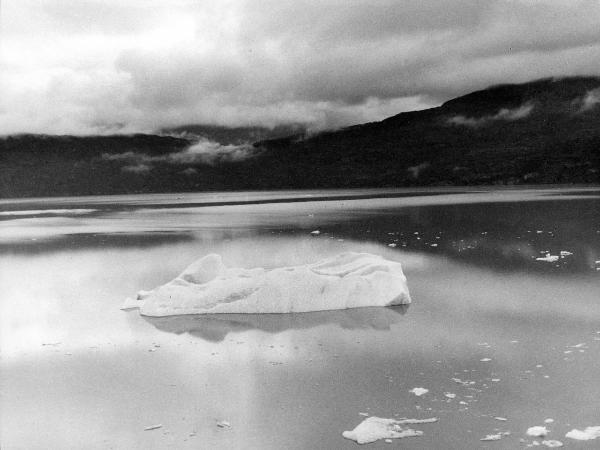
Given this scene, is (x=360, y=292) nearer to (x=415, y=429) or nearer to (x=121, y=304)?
(x=121, y=304)

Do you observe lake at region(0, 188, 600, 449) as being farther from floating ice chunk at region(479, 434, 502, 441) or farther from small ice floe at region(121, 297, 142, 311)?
small ice floe at region(121, 297, 142, 311)

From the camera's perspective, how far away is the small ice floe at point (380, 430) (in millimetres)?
5137

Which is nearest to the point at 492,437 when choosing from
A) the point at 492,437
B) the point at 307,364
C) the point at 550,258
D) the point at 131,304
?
the point at 492,437

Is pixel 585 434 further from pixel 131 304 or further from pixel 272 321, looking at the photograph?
pixel 131 304

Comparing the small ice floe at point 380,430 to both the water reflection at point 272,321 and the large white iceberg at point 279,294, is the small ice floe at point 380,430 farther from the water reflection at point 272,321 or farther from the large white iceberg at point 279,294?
the large white iceberg at point 279,294

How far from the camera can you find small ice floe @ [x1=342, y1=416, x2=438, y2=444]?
16.9 feet

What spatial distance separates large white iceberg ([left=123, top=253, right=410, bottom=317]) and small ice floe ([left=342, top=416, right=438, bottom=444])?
481 centimetres

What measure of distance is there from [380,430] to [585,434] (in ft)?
5.63

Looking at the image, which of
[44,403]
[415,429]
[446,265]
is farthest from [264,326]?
[446,265]

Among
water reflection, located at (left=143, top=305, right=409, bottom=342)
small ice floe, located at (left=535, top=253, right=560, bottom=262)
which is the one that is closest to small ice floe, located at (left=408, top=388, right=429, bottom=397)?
water reflection, located at (left=143, top=305, right=409, bottom=342)

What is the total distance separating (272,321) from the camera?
31.4 feet

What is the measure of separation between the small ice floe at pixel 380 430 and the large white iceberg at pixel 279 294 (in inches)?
189

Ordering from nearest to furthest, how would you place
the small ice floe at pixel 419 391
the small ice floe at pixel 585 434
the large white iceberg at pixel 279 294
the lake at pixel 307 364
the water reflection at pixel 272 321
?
the small ice floe at pixel 585 434
the lake at pixel 307 364
the small ice floe at pixel 419 391
the water reflection at pixel 272 321
the large white iceberg at pixel 279 294

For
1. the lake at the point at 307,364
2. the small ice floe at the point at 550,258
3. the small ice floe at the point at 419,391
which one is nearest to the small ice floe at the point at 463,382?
the lake at the point at 307,364
